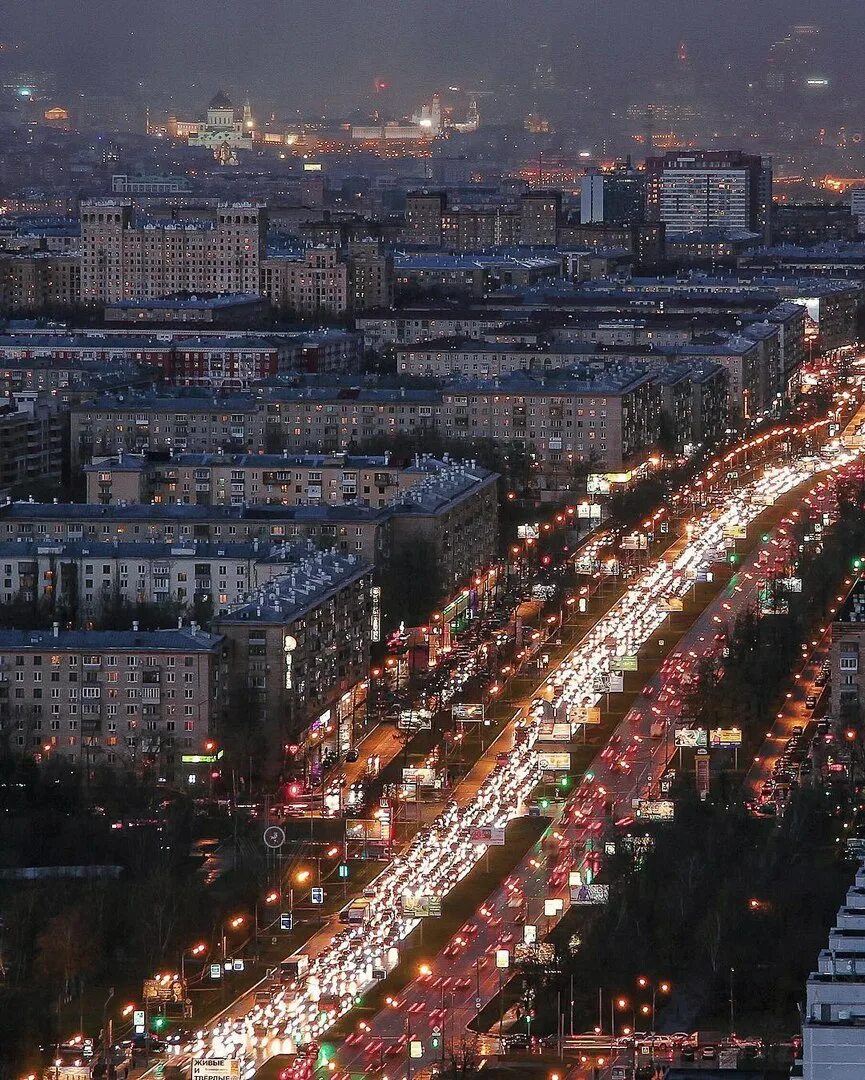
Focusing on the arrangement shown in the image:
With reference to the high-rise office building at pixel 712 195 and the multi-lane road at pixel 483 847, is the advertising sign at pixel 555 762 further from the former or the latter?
the high-rise office building at pixel 712 195

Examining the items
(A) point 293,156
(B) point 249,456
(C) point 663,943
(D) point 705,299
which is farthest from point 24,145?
(C) point 663,943

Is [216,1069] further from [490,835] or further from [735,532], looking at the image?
[735,532]

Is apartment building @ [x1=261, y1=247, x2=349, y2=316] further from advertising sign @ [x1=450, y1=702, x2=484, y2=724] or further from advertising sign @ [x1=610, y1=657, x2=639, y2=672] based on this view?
advertising sign @ [x1=450, y1=702, x2=484, y2=724]

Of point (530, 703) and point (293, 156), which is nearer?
point (530, 703)

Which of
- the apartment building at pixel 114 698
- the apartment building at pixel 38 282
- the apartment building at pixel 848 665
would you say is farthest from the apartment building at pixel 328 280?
the apartment building at pixel 848 665

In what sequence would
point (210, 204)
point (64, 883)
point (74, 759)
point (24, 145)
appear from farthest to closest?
1. point (24, 145)
2. point (210, 204)
3. point (74, 759)
4. point (64, 883)

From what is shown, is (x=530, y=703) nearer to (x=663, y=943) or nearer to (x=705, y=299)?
(x=663, y=943)

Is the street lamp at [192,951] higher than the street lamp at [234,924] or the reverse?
the reverse

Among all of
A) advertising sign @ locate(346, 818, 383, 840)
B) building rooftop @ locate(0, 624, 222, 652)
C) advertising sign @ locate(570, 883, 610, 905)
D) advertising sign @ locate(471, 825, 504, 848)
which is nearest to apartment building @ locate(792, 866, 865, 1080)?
advertising sign @ locate(570, 883, 610, 905)

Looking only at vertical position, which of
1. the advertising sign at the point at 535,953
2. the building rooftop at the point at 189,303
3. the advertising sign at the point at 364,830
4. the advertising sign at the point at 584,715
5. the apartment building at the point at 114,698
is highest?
the building rooftop at the point at 189,303
